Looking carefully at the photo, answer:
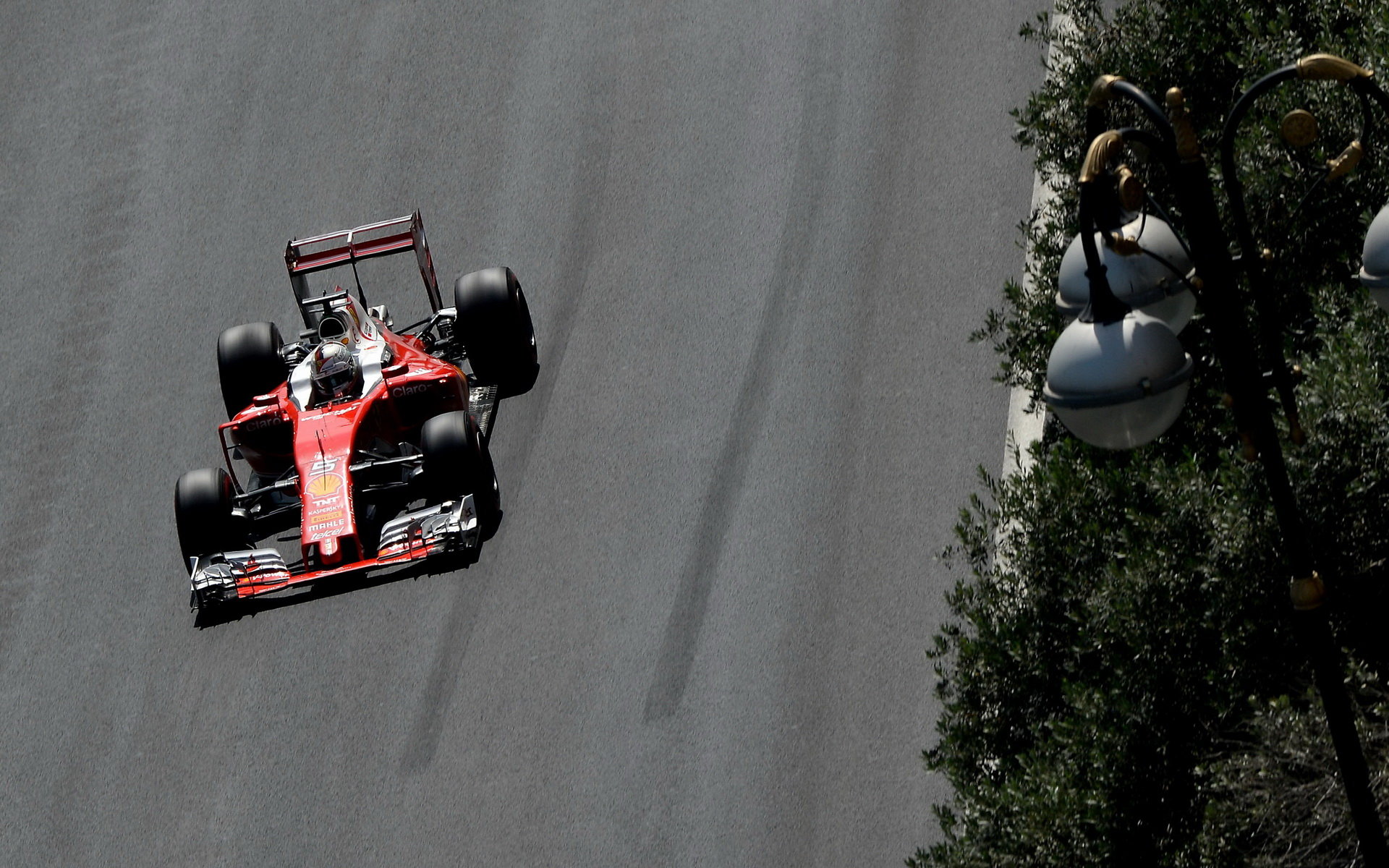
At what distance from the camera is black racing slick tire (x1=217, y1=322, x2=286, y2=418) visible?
49.1 feet

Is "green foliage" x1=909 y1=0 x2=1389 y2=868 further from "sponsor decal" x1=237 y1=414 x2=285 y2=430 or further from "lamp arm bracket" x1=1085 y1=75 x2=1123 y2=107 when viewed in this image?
"sponsor decal" x1=237 y1=414 x2=285 y2=430

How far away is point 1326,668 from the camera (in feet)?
21.4

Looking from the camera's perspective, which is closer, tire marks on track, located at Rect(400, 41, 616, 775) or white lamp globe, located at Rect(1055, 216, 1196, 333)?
white lamp globe, located at Rect(1055, 216, 1196, 333)

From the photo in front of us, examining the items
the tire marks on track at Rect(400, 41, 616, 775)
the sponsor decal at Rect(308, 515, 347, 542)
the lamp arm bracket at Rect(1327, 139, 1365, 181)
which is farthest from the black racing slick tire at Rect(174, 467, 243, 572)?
the lamp arm bracket at Rect(1327, 139, 1365, 181)

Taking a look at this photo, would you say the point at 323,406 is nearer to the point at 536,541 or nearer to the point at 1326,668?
the point at 536,541

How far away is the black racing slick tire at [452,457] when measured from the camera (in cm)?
1334

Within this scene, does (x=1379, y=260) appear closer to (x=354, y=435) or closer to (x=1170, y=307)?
(x=1170, y=307)

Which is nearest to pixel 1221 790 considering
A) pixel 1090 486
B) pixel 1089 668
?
pixel 1089 668

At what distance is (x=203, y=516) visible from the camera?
1357 centimetres

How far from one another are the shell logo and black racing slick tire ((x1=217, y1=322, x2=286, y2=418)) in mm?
1791

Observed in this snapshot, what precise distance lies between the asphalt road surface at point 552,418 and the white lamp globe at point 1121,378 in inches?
286

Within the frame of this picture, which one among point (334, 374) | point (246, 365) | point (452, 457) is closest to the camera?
point (452, 457)

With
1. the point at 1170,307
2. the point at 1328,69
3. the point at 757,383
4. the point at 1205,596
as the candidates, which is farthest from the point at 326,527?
the point at 1328,69

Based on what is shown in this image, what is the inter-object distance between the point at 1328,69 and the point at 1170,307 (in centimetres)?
103
